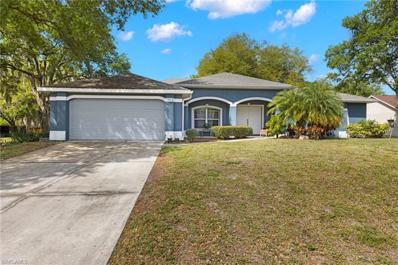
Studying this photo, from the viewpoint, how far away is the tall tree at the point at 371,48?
2233 centimetres

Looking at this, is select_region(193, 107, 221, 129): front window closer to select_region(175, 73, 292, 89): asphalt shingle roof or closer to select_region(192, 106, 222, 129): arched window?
select_region(192, 106, 222, 129): arched window

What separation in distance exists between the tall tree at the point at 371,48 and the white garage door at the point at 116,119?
60.5 feet

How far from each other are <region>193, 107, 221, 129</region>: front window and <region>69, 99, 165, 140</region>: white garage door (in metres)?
4.77

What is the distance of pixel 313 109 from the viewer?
13203 millimetres

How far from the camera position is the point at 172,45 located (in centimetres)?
2897

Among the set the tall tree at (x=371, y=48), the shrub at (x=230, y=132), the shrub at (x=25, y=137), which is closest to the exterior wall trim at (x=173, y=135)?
the shrub at (x=230, y=132)

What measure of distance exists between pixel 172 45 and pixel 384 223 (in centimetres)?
2740

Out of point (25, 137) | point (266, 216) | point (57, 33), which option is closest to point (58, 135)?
point (25, 137)

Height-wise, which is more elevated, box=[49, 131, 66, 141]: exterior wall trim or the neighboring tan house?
the neighboring tan house

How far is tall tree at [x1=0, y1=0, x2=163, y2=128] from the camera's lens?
10.6 metres

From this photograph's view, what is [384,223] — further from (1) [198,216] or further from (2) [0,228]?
(2) [0,228]

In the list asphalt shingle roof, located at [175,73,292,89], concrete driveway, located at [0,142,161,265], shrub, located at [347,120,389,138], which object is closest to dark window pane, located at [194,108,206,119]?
asphalt shingle roof, located at [175,73,292,89]

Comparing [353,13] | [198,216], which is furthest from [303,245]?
[353,13]

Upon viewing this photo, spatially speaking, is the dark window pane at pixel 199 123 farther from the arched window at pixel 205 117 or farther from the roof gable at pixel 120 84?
the roof gable at pixel 120 84
